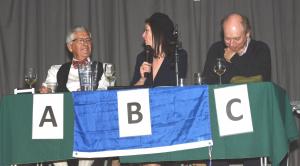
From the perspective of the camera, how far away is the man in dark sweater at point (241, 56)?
333cm

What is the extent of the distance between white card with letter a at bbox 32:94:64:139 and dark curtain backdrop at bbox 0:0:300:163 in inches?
75.7

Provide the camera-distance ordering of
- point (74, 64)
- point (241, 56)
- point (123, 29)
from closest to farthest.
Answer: point (241, 56), point (74, 64), point (123, 29)

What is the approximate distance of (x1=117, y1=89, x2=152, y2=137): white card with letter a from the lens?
2.87 meters

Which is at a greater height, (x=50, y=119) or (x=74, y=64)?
(x=74, y=64)

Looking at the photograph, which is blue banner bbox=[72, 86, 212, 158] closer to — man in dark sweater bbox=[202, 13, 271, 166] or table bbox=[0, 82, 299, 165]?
table bbox=[0, 82, 299, 165]

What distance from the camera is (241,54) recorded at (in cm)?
347

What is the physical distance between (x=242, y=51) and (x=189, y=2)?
150cm

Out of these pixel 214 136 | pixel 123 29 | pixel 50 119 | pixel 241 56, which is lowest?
pixel 214 136

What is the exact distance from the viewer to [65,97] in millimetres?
2977

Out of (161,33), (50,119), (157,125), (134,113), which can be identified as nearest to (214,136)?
(157,125)

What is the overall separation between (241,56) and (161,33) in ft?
2.02

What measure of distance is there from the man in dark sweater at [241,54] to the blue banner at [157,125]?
601 mm

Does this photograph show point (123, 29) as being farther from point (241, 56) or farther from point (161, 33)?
point (241, 56)

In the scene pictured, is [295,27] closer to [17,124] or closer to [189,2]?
[189,2]
